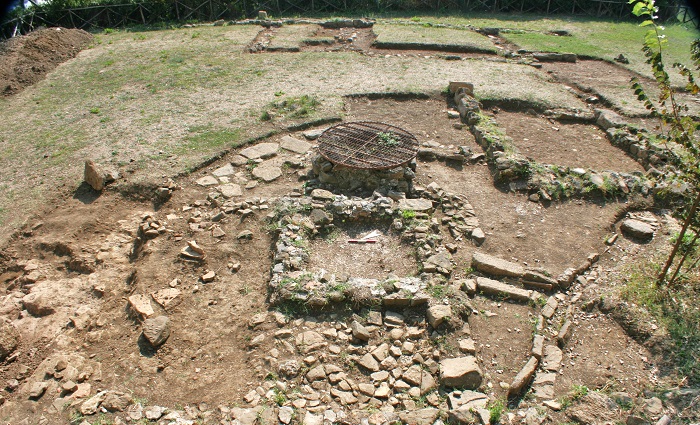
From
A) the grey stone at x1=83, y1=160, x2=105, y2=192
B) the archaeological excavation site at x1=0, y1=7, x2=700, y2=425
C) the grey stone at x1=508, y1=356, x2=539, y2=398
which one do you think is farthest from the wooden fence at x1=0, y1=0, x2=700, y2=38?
the grey stone at x1=508, y1=356, x2=539, y2=398

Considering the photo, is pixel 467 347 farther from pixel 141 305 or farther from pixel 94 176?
pixel 94 176

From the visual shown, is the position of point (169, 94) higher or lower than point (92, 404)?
higher

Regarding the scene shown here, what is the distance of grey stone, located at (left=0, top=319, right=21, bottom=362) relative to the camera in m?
5.28

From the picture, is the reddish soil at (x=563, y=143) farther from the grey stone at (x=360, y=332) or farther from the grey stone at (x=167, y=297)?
the grey stone at (x=167, y=297)

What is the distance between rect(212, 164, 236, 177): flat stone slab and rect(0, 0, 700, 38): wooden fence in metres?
12.2

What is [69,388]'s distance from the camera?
4.85 m

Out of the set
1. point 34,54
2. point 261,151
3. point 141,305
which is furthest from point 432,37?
point 141,305

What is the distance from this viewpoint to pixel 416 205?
299 inches

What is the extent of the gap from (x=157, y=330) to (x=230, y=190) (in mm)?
3186

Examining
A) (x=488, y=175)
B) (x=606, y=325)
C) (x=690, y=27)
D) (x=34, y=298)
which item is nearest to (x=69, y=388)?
(x=34, y=298)

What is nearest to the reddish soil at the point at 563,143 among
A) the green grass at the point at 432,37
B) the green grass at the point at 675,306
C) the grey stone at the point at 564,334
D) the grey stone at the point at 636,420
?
the green grass at the point at 675,306

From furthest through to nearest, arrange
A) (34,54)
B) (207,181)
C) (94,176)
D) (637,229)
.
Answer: (34,54)
(207,181)
(94,176)
(637,229)

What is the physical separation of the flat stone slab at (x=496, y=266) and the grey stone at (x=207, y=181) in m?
4.51

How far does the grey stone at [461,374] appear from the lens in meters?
4.89
